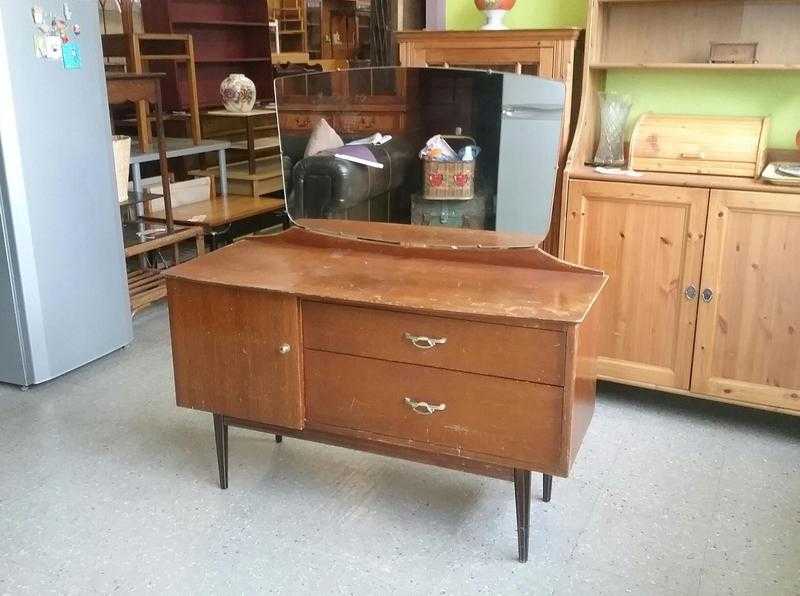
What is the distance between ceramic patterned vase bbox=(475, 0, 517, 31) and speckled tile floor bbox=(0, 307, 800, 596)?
135 cm

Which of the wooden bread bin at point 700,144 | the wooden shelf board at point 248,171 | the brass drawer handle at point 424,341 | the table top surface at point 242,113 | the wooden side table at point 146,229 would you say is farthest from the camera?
the table top surface at point 242,113

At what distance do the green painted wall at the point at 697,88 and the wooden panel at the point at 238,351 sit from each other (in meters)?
1.56

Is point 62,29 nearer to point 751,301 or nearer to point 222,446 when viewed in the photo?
point 222,446

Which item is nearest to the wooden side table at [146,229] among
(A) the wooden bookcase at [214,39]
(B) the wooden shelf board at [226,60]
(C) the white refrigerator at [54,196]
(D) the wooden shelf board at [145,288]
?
(D) the wooden shelf board at [145,288]

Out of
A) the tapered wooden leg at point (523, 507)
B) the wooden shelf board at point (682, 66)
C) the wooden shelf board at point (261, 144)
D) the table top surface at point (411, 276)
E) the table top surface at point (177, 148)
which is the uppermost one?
the wooden shelf board at point (682, 66)

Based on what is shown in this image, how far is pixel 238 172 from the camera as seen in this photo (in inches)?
210

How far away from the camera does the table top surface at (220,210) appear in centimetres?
418

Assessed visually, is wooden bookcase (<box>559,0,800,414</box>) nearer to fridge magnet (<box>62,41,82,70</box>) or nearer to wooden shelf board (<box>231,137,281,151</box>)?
fridge magnet (<box>62,41,82,70</box>)

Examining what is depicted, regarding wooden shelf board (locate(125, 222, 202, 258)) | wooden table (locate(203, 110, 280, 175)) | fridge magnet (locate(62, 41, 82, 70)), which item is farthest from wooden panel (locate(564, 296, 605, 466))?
wooden table (locate(203, 110, 280, 175))

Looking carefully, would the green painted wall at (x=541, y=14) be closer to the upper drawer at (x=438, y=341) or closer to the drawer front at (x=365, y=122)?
the drawer front at (x=365, y=122)

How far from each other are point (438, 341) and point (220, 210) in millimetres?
3093

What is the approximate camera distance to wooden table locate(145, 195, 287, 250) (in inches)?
164

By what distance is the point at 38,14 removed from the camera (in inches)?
103

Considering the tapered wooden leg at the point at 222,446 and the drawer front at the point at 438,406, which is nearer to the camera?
the drawer front at the point at 438,406
